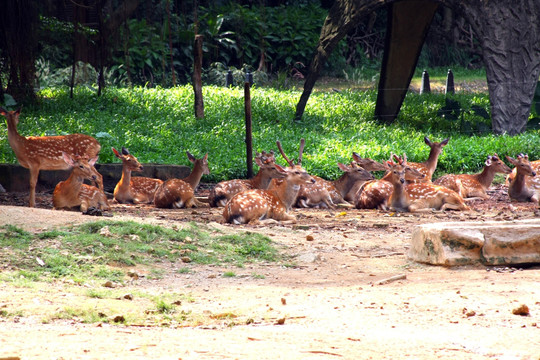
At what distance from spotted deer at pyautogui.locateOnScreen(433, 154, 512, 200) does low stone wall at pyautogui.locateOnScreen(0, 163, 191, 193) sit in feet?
12.5

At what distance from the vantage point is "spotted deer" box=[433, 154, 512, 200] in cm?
1130

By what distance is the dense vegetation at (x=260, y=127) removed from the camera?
13.2 metres

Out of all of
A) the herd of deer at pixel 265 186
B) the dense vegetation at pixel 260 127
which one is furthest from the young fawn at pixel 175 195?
the dense vegetation at pixel 260 127

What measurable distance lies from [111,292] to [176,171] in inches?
242

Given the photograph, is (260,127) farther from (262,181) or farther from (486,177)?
(486,177)

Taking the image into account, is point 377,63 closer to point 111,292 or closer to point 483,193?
point 483,193

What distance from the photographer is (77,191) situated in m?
9.39

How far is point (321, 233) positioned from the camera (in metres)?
8.62

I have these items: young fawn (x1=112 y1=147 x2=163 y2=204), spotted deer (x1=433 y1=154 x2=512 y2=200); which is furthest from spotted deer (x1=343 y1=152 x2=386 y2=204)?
young fawn (x1=112 y1=147 x2=163 y2=204)

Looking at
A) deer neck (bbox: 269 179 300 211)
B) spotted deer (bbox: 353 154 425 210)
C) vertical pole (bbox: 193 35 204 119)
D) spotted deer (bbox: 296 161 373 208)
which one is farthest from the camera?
vertical pole (bbox: 193 35 204 119)

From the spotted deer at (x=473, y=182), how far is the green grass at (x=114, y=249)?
4.27 m

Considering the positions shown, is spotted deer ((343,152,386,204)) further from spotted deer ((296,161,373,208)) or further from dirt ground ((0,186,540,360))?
dirt ground ((0,186,540,360))

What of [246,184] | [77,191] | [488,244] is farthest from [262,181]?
[488,244]

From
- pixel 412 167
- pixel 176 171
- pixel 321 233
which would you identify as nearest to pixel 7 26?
pixel 176 171
